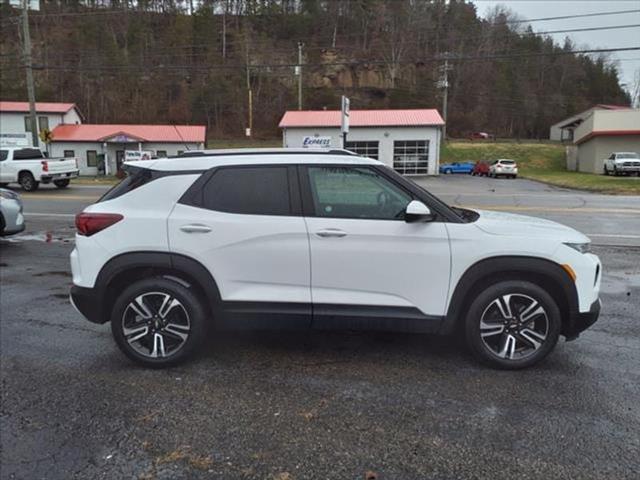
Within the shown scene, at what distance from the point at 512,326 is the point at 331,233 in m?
1.56

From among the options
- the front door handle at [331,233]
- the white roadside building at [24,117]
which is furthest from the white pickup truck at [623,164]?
the white roadside building at [24,117]

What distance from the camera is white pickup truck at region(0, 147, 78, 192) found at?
22922mm

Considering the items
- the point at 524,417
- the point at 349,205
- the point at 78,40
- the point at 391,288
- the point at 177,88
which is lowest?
the point at 524,417

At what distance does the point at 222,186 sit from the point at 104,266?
1128 millimetres

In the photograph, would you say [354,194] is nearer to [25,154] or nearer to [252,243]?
[252,243]

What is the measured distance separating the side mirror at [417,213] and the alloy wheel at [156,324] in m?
1.88

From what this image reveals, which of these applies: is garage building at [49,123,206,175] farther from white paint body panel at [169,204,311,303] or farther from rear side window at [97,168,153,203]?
Result: white paint body panel at [169,204,311,303]

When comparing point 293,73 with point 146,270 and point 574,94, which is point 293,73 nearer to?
point 574,94

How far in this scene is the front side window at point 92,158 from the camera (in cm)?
4484

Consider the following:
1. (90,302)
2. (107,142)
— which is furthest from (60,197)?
(107,142)

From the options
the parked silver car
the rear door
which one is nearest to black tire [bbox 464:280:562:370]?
the rear door

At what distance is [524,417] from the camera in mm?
3246

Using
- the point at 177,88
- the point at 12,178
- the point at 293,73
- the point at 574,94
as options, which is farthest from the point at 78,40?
the point at 574,94

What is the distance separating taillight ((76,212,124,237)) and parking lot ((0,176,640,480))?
112 centimetres
